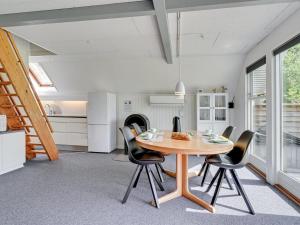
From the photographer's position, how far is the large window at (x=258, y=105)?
3.88 metres

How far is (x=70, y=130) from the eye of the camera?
18.7 feet

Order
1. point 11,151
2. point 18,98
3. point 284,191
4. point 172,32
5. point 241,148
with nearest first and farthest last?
point 241,148
point 284,191
point 172,32
point 11,151
point 18,98

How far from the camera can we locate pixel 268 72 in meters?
3.24

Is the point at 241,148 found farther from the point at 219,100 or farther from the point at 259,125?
the point at 219,100

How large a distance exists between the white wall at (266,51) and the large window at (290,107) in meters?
0.14

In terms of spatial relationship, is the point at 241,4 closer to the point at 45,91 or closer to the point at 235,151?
the point at 235,151

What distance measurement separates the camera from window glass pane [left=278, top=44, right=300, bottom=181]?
2.83 metres

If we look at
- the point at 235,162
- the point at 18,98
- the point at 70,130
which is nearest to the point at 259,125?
the point at 235,162

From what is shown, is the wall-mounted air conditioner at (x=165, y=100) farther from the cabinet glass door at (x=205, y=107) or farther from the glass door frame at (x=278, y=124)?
the glass door frame at (x=278, y=124)

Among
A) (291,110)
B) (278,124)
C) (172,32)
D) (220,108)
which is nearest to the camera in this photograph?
(291,110)

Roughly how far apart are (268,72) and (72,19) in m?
3.14

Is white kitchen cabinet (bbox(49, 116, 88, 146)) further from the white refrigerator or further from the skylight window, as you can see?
the skylight window

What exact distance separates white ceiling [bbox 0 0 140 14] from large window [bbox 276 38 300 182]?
258cm

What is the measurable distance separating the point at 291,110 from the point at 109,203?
2.96 metres
